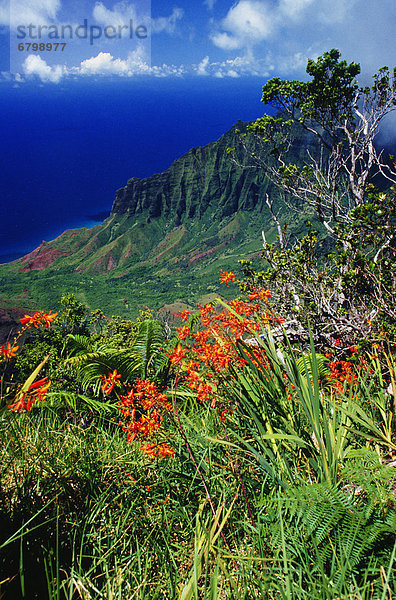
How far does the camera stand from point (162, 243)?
9869cm

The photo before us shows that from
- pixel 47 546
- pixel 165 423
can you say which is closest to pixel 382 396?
pixel 165 423

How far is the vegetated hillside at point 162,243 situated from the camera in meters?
75.3

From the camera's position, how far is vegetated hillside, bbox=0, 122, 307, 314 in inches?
2965

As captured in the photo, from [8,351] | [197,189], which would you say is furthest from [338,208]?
[197,189]

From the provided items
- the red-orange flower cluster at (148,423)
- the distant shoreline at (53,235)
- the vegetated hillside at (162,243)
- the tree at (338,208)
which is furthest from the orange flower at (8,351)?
the distant shoreline at (53,235)

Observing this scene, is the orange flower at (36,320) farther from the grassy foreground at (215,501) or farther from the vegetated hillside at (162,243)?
the vegetated hillside at (162,243)

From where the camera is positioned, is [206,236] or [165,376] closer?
[165,376]

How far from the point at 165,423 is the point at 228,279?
126 centimetres

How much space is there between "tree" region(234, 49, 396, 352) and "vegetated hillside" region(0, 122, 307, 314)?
5919 cm

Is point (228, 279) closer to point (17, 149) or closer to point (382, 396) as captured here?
point (382, 396)

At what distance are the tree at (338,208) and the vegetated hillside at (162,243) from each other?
59186 mm

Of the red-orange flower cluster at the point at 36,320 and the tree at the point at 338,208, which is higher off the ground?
the tree at the point at 338,208

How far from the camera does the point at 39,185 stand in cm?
15275

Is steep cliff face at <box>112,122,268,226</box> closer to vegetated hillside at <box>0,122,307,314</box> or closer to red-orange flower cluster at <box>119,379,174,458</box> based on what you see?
vegetated hillside at <box>0,122,307,314</box>
